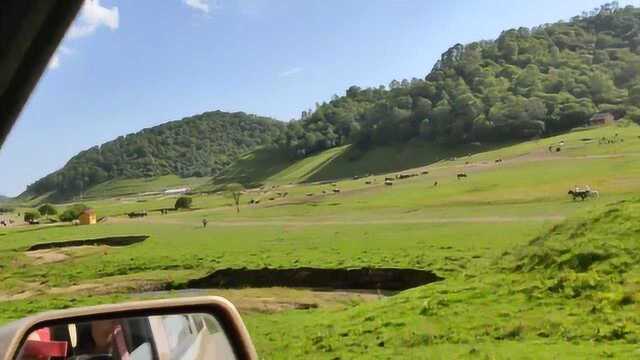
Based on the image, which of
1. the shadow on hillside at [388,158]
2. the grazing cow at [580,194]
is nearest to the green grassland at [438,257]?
the grazing cow at [580,194]

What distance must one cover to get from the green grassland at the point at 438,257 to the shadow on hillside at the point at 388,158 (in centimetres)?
2755

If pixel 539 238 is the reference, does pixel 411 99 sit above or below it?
above

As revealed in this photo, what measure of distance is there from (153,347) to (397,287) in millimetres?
26337

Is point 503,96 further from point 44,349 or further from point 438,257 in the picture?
point 44,349

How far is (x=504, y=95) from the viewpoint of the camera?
428 ft

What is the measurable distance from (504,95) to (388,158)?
26.1 m

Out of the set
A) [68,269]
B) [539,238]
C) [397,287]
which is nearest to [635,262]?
[539,238]

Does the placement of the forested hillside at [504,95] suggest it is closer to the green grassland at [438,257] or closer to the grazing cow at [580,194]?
the green grassland at [438,257]

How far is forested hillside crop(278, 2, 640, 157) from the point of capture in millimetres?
113500

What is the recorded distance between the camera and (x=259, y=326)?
20.4m

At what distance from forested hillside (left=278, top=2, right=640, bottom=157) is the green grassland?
32217mm

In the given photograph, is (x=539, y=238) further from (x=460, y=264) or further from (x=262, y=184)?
(x=262, y=184)

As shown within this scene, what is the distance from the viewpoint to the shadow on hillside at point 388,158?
11106 cm

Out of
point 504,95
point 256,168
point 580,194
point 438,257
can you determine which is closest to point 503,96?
point 504,95
